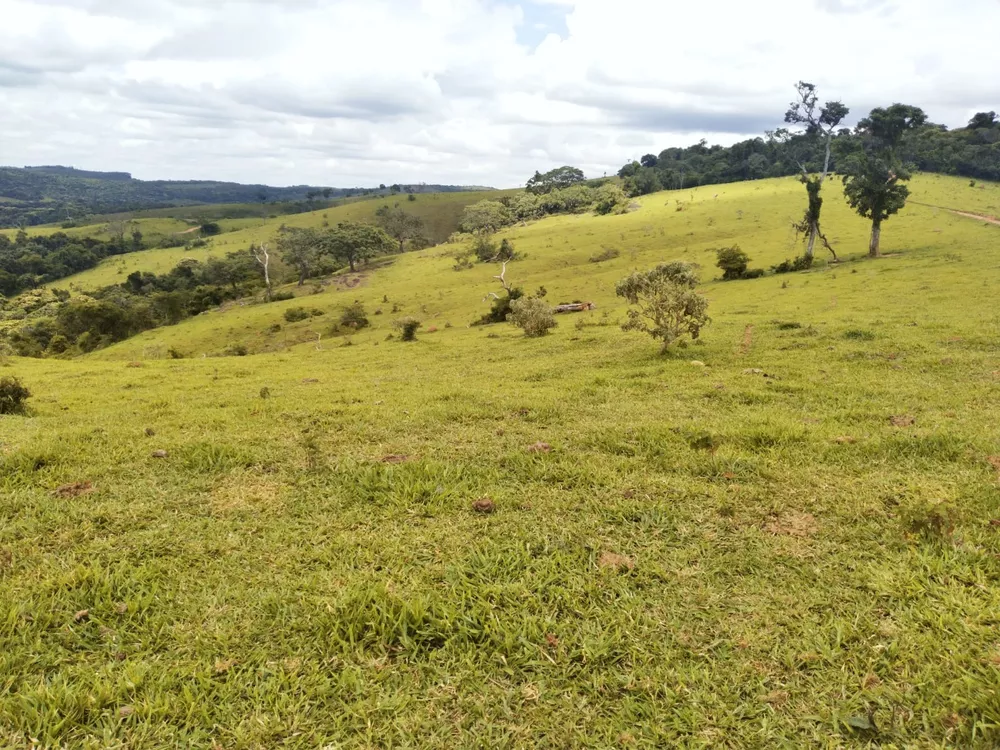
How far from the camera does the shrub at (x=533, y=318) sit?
29.7 meters

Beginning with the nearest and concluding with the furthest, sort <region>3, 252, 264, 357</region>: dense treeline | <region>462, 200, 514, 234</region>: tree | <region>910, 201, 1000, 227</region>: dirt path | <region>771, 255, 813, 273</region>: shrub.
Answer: <region>771, 255, 813, 273</region>: shrub
<region>910, 201, 1000, 227</region>: dirt path
<region>3, 252, 264, 357</region>: dense treeline
<region>462, 200, 514, 234</region>: tree

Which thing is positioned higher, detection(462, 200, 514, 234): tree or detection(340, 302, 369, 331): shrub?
detection(462, 200, 514, 234): tree

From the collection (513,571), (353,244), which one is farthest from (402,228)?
(513,571)

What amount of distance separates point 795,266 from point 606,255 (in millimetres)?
23542

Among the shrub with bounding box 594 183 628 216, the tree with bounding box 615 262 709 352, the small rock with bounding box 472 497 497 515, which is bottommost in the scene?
the small rock with bounding box 472 497 497 515

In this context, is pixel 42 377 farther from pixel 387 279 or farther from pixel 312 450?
pixel 387 279

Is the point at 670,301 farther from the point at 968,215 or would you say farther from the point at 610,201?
the point at 610,201

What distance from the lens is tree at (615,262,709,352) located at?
17969mm

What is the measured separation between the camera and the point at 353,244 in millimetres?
81000

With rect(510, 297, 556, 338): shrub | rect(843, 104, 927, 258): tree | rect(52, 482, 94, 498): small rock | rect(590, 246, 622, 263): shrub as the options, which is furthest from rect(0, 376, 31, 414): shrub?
rect(590, 246, 622, 263): shrub

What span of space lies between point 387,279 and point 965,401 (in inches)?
2642

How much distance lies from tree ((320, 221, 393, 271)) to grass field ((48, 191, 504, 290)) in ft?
146

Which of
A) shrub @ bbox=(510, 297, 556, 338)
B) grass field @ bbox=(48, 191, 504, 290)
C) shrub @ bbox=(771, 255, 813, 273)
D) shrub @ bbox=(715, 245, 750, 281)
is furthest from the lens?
grass field @ bbox=(48, 191, 504, 290)

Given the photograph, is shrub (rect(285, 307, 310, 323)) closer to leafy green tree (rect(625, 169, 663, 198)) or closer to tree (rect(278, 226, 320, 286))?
tree (rect(278, 226, 320, 286))
